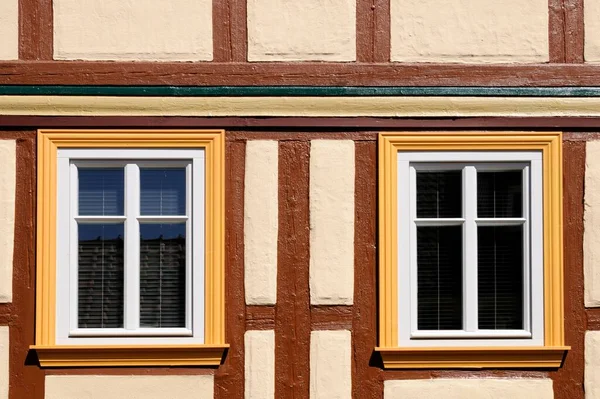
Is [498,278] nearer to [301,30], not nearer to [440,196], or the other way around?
[440,196]

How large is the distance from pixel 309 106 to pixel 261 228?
0.98 m

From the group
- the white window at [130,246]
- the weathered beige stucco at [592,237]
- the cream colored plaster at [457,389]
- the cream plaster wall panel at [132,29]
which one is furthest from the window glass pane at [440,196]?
the cream plaster wall panel at [132,29]

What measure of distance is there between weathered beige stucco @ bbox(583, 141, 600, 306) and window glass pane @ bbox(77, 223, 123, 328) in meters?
3.49

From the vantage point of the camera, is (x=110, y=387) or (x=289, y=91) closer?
(x=110, y=387)

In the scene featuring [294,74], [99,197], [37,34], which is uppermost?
[37,34]

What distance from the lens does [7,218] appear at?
6.25 meters

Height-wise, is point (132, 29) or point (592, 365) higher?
point (132, 29)

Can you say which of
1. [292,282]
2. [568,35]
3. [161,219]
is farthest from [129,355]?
[568,35]

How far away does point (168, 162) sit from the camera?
6.34 m

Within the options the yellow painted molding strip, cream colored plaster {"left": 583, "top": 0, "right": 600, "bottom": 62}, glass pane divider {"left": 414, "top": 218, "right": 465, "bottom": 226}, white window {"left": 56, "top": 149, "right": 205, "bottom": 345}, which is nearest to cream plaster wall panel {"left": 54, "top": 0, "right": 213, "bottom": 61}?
the yellow painted molding strip

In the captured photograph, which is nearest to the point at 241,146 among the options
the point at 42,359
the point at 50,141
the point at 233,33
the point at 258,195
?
the point at 258,195

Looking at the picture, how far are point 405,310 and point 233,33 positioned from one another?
2.45 metres

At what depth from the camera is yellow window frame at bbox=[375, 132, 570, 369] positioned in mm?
6266

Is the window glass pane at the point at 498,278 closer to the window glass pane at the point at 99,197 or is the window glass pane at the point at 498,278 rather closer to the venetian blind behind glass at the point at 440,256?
the venetian blind behind glass at the point at 440,256
